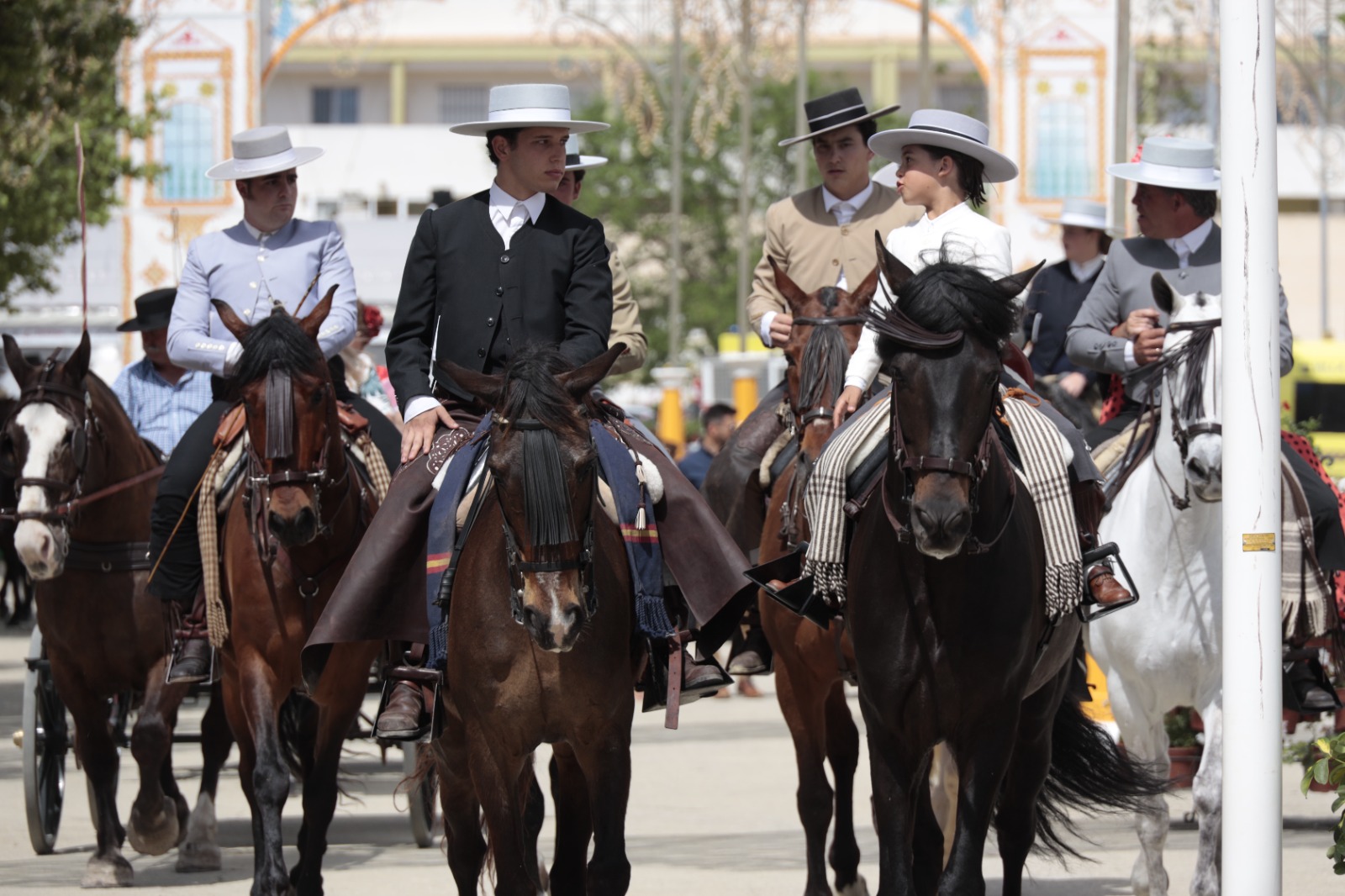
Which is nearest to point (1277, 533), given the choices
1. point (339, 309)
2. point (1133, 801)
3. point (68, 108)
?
point (1133, 801)

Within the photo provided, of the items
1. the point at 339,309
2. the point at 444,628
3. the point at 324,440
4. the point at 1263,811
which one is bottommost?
the point at 1263,811

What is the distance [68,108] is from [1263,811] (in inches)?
641

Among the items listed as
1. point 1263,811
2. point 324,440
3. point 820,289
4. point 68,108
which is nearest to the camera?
point 1263,811

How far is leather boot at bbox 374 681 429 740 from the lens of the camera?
6.77 metres

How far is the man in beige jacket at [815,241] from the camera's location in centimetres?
953

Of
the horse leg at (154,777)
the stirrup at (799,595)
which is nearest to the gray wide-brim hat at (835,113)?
the stirrup at (799,595)

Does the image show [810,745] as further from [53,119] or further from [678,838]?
[53,119]

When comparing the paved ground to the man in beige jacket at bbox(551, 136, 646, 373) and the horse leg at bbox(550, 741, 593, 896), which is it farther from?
the man in beige jacket at bbox(551, 136, 646, 373)

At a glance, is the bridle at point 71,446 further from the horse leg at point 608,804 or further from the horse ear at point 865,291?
the horse leg at point 608,804

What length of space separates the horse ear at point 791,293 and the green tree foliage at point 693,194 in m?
45.3

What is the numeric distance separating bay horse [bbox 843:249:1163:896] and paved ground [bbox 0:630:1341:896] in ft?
7.16

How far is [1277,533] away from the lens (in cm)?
611

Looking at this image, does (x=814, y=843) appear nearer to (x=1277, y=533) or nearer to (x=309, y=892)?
(x=309, y=892)

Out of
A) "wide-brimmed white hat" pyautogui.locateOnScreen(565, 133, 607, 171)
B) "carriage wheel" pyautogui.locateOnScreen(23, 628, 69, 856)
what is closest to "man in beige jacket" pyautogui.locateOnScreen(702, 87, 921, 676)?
"wide-brimmed white hat" pyautogui.locateOnScreen(565, 133, 607, 171)
